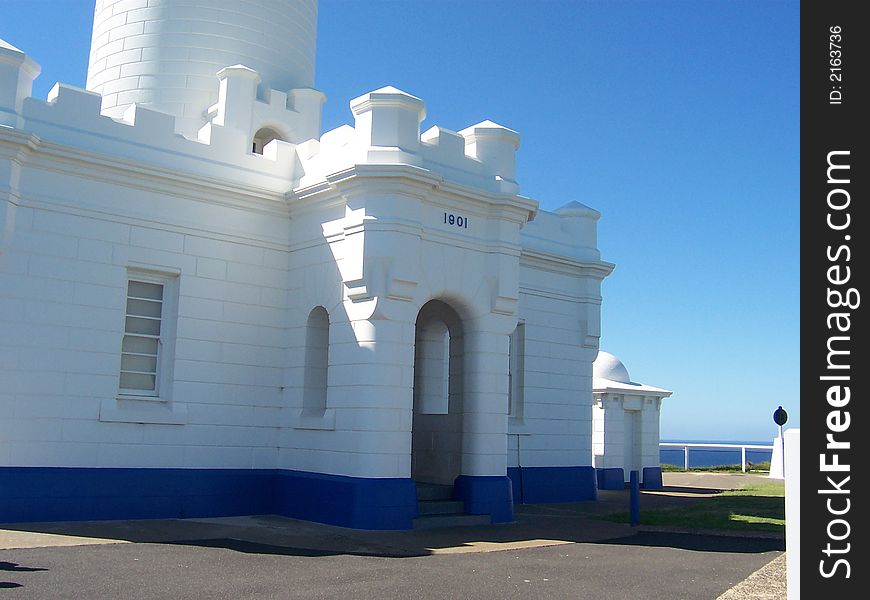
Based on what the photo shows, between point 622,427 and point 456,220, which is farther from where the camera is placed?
point 622,427

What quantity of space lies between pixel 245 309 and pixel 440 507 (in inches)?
172

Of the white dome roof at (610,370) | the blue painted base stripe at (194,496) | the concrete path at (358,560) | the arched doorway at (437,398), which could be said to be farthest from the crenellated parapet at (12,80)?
the white dome roof at (610,370)

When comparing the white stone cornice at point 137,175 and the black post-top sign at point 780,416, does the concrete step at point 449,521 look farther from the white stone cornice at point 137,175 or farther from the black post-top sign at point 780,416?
the black post-top sign at point 780,416

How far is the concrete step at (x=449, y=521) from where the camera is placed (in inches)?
514

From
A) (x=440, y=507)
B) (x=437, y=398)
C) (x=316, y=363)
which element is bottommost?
(x=440, y=507)

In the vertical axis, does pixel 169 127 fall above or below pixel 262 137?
below

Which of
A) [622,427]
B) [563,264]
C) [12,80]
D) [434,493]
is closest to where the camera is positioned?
[12,80]
